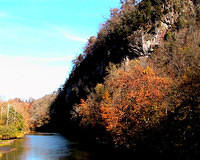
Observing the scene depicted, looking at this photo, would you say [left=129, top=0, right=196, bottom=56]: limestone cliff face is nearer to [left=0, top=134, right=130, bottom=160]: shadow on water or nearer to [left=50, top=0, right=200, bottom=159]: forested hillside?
[left=50, top=0, right=200, bottom=159]: forested hillside

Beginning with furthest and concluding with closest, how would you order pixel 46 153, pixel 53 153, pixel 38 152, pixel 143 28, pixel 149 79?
pixel 143 28 → pixel 38 152 → pixel 46 153 → pixel 53 153 → pixel 149 79

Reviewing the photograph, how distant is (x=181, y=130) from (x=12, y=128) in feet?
169

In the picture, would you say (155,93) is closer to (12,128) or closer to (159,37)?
(159,37)

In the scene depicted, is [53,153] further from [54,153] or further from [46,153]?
[46,153]

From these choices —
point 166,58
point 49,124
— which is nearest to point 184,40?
point 166,58

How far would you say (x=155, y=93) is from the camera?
2666 cm

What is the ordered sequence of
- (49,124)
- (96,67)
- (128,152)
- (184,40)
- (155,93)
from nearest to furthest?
1. (155,93)
2. (128,152)
3. (184,40)
4. (96,67)
5. (49,124)

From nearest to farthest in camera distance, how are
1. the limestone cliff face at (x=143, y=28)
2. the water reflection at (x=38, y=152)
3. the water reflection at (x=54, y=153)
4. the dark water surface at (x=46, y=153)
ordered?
the water reflection at (x=54, y=153)
the dark water surface at (x=46, y=153)
the water reflection at (x=38, y=152)
the limestone cliff face at (x=143, y=28)

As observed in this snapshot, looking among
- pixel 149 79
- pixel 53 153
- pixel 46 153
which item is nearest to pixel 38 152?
pixel 46 153

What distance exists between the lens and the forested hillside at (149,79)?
2098 centimetres

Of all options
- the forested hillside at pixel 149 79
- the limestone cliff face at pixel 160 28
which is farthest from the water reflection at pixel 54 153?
the limestone cliff face at pixel 160 28

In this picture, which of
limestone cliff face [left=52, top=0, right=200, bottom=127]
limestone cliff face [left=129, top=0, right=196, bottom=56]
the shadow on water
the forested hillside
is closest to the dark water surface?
the shadow on water

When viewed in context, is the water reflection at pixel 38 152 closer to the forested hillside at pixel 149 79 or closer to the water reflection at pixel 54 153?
the water reflection at pixel 54 153

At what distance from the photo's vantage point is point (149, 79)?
93.7 feet
